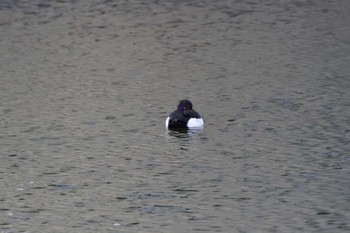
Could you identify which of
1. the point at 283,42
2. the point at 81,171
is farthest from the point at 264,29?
the point at 81,171

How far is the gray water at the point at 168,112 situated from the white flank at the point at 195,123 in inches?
9.8

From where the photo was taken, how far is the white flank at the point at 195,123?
23984 mm

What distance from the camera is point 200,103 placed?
26.4m

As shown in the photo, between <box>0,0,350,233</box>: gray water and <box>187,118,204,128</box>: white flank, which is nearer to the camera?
<box>0,0,350,233</box>: gray water

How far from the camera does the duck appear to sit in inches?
943

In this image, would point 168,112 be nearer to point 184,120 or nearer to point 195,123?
point 184,120

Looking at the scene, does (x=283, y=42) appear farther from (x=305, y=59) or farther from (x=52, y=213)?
(x=52, y=213)

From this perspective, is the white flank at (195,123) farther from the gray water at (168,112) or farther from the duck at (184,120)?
the gray water at (168,112)

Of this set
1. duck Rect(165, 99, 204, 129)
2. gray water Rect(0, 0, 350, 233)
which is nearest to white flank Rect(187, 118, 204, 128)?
duck Rect(165, 99, 204, 129)

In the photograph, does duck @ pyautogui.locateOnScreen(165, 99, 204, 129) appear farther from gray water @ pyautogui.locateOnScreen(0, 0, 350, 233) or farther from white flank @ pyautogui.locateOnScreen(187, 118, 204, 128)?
gray water @ pyautogui.locateOnScreen(0, 0, 350, 233)

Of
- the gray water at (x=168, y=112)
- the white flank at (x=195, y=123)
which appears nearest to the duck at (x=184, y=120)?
the white flank at (x=195, y=123)

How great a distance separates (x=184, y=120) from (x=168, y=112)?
1.48 m

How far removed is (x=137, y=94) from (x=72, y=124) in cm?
315

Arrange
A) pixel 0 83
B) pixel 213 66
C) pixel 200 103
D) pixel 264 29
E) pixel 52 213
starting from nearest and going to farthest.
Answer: pixel 52 213 → pixel 200 103 → pixel 0 83 → pixel 213 66 → pixel 264 29
